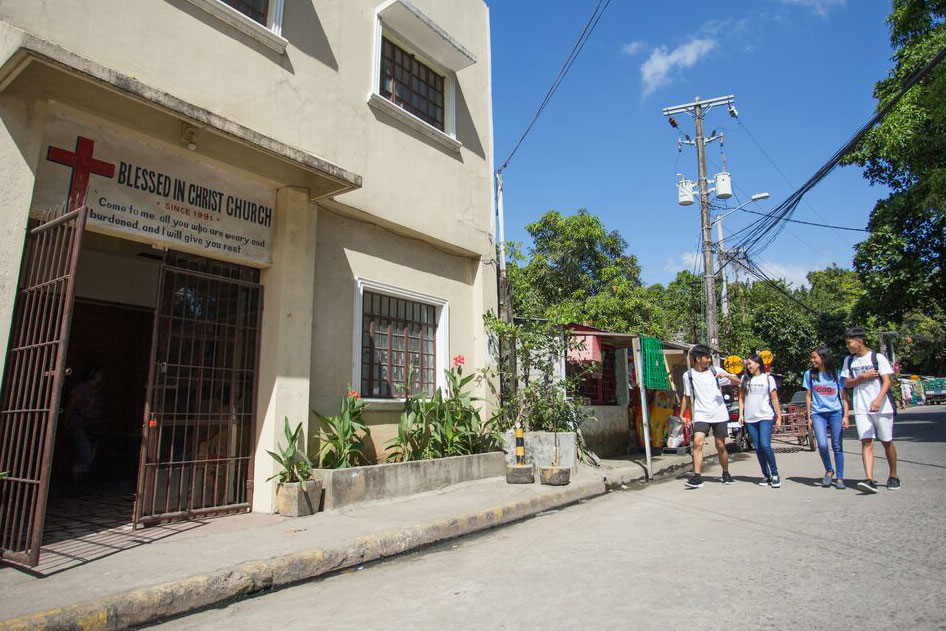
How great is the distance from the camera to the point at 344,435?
6562 mm

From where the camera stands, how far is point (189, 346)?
5.94 meters

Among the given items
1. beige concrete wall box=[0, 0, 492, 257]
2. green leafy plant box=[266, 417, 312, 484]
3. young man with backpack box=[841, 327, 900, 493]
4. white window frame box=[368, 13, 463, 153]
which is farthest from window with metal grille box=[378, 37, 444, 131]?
young man with backpack box=[841, 327, 900, 493]

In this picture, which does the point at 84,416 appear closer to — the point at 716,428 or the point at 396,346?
the point at 396,346

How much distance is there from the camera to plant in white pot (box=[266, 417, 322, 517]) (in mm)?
5848

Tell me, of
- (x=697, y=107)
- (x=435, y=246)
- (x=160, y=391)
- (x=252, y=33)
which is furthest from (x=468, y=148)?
(x=697, y=107)

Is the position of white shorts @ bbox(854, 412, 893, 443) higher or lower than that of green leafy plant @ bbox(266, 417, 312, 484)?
higher

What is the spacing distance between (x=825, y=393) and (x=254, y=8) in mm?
8073

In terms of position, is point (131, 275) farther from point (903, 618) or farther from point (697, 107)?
point (697, 107)

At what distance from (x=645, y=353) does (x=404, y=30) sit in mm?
6988

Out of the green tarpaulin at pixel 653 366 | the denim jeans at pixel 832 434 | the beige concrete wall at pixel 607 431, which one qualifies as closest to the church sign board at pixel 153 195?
the denim jeans at pixel 832 434

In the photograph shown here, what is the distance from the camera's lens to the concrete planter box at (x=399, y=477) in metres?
6.20

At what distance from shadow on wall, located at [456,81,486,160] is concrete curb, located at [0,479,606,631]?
612 centimetres

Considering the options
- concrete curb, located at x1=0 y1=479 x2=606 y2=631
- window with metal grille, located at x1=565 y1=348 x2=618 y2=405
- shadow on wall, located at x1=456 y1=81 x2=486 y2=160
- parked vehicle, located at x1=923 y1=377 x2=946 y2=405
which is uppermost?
shadow on wall, located at x1=456 y1=81 x2=486 y2=160

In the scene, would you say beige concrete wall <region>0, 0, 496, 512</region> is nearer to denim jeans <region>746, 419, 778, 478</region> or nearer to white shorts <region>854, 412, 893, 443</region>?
denim jeans <region>746, 419, 778, 478</region>
